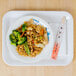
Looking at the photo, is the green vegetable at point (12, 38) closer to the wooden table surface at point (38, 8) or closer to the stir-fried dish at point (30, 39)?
the stir-fried dish at point (30, 39)

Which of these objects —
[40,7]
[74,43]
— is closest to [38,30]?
[40,7]

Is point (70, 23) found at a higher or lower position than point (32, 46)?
higher

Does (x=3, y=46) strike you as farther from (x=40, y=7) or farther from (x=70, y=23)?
(x=70, y=23)

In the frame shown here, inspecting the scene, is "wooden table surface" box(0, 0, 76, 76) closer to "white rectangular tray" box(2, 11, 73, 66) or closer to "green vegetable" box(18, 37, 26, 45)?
"white rectangular tray" box(2, 11, 73, 66)

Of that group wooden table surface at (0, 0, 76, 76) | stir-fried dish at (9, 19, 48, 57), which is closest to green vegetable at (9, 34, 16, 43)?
stir-fried dish at (9, 19, 48, 57)

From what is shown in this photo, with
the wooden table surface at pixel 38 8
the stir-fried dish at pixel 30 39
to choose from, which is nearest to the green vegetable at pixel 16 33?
the stir-fried dish at pixel 30 39

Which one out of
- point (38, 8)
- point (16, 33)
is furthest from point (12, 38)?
point (38, 8)
